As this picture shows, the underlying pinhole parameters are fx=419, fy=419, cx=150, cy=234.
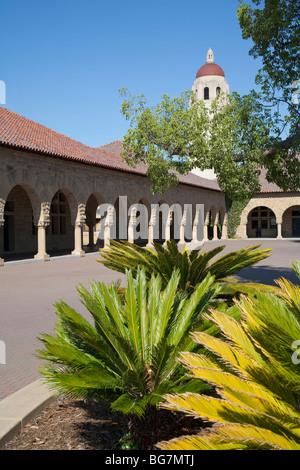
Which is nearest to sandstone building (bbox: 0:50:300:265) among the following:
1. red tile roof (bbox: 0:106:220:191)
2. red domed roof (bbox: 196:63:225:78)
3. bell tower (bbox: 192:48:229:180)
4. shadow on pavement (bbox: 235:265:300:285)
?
red tile roof (bbox: 0:106:220:191)

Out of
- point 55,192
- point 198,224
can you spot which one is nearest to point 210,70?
point 198,224

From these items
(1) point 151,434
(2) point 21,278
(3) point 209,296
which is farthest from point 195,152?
(1) point 151,434

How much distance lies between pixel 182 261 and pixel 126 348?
2.30 m

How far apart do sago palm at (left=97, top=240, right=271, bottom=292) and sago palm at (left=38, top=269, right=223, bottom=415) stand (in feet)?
5.03

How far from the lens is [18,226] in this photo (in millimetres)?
23969

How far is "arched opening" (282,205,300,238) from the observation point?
143 feet

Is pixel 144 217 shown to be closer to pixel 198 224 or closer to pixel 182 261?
pixel 198 224

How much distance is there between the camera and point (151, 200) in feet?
95.8

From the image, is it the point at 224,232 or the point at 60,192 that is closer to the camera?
the point at 60,192

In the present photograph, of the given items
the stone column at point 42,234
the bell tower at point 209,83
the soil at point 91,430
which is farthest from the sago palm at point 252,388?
the bell tower at point 209,83

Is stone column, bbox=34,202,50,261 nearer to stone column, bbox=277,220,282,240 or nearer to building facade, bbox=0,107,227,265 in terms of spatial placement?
building facade, bbox=0,107,227,265

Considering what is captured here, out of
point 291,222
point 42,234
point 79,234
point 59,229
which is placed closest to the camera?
point 42,234

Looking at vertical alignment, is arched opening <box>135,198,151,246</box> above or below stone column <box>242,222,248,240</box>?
above
